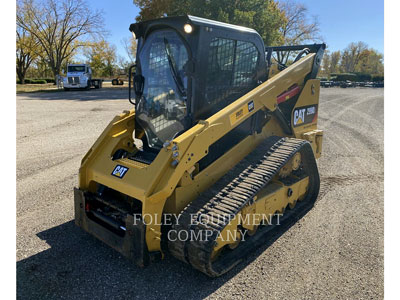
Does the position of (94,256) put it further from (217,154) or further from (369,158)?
(369,158)

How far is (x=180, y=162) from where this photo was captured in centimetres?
318

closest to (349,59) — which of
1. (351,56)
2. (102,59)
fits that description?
(351,56)

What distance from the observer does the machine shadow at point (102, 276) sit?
303 cm

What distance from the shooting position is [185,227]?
315cm

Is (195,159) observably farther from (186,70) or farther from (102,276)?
(102,276)

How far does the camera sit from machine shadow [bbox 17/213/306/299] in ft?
9.93

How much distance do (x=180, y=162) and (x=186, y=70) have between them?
102cm

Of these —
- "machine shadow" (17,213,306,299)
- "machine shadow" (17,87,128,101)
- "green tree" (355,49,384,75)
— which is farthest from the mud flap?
"green tree" (355,49,384,75)

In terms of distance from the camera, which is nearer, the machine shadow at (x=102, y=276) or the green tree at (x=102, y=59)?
the machine shadow at (x=102, y=276)

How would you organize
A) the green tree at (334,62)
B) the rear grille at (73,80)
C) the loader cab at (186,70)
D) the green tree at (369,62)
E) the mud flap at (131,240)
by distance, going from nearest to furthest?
1. the mud flap at (131,240)
2. the loader cab at (186,70)
3. the rear grille at (73,80)
4. the green tree at (369,62)
5. the green tree at (334,62)

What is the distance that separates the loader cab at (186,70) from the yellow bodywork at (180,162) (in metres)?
0.28

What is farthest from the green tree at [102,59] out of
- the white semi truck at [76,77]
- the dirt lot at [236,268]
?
the dirt lot at [236,268]

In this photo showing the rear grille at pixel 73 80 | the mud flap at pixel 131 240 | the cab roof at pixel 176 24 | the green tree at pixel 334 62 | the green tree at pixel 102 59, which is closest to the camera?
the mud flap at pixel 131 240

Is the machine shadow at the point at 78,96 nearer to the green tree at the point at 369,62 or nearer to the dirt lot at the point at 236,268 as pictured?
the dirt lot at the point at 236,268
